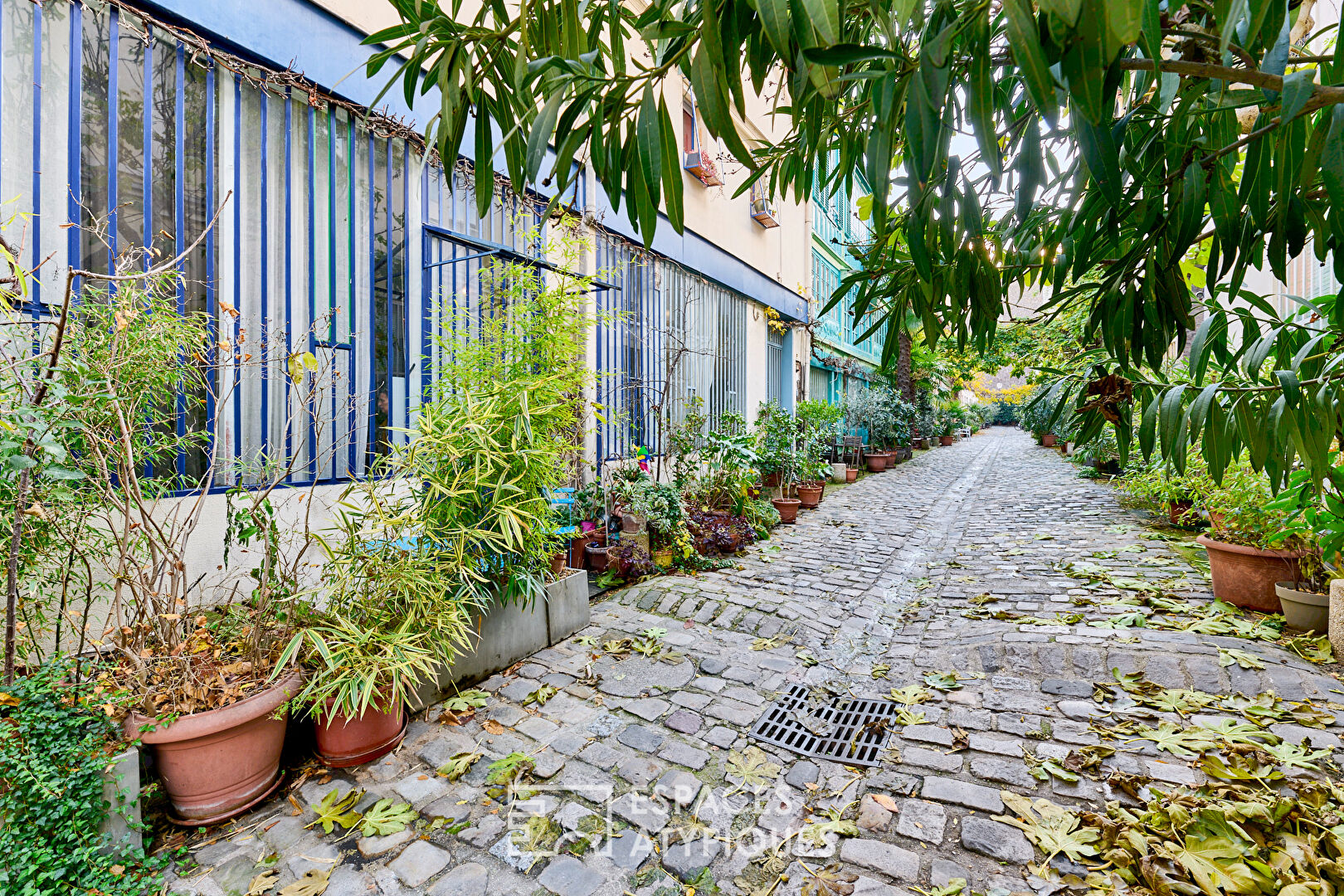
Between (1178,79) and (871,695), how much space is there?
273 cm

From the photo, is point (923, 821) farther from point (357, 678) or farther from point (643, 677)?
point (357, 678)

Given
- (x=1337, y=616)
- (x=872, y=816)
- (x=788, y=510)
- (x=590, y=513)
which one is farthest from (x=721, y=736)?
(x=788, y=510)

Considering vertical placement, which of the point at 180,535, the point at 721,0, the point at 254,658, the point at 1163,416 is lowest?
the point at 254,658

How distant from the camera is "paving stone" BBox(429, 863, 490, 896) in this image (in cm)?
183

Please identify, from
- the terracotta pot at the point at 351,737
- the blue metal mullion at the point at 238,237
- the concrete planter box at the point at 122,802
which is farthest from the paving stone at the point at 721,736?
the blue metal mullion at the point at 238,237

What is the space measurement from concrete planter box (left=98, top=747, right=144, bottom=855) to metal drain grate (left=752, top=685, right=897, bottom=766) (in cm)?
217

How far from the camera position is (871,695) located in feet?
10.2

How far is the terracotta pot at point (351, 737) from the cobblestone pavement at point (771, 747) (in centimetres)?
6

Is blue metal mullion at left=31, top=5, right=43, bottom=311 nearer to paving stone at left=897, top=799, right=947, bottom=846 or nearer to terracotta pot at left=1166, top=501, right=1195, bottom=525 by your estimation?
paving stone at left=897, top=799, right=947, bottom=846

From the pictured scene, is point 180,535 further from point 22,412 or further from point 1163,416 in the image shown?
point 1163,416

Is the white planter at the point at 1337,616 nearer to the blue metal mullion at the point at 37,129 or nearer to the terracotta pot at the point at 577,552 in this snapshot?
the terracotta pot at the point at 577,552

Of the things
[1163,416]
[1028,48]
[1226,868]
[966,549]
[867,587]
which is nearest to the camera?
[1028,48]

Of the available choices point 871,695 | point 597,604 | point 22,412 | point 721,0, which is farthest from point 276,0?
point 871,695

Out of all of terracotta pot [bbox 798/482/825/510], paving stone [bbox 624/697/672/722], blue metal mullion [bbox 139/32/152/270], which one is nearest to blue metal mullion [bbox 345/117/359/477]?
blue metal mullion [bbox 139/32/152/270]
